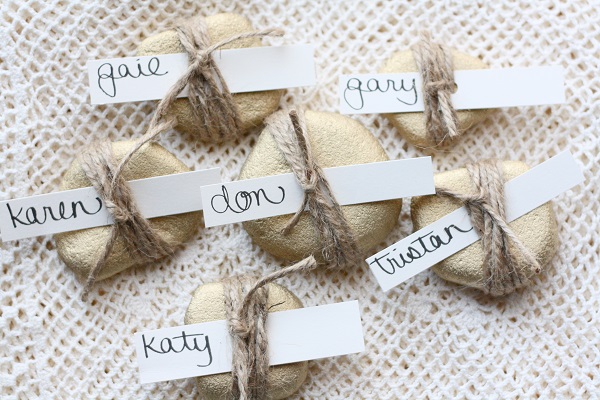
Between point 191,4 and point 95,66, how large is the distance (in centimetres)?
16

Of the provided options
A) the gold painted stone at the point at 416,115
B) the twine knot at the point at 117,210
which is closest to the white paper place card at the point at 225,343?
the twine knot at the point at 117,210

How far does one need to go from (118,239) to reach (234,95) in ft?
0.75

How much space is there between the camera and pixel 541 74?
2.86ft

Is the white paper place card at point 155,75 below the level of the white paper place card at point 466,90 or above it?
above

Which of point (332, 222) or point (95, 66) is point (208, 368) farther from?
point (95, 66)

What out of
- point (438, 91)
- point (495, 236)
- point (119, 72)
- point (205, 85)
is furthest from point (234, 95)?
point (495, 236)

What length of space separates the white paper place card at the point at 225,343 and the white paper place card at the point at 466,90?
10.4 inches

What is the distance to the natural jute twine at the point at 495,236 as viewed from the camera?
803 mm

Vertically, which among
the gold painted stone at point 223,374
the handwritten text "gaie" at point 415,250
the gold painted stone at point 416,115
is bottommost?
the gold painted stone at point 223,374

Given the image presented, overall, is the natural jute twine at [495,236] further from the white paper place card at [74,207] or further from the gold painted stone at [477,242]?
the white paper place card at [74,207]

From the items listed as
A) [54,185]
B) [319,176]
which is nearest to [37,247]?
[54,185]

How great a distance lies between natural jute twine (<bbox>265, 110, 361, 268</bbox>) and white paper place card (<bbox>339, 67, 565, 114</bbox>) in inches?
3.4

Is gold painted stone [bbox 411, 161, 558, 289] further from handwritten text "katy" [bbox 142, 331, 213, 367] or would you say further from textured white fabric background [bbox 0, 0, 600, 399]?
handwritten text "katy" [bbox 142, 331, 213, 367]

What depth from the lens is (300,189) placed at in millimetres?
803
